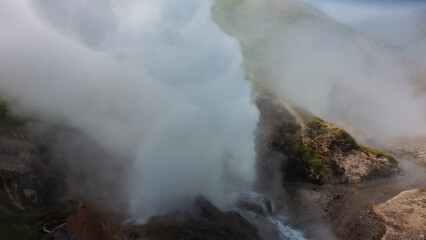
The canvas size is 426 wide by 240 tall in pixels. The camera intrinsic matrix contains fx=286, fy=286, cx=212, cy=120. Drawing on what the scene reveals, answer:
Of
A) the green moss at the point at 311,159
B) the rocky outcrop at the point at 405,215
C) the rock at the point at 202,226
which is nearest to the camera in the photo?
the rock at the point at 202,226

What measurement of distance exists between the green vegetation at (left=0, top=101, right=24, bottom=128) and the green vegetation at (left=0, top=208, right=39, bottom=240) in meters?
7.12

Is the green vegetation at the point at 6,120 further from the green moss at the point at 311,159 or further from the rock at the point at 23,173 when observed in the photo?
the green moss at the point at 311,159

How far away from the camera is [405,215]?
20.0 m

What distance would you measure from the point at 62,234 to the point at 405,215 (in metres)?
21.6

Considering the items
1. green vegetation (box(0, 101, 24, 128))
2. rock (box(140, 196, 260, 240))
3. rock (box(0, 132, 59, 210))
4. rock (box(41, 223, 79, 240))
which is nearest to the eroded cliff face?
rock (box(140, 196, 260, 240))

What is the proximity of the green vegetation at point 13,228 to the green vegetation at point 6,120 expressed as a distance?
7124 mm

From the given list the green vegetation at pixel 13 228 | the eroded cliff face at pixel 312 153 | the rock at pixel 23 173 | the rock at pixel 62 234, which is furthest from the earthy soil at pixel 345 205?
the rock at pixel 23 173

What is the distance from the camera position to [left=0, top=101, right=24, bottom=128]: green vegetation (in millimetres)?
18266

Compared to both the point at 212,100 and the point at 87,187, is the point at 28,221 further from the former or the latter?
the point at 212,100

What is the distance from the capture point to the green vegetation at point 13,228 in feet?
40.8

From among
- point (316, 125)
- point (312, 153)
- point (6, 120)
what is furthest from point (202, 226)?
point (316, 125)

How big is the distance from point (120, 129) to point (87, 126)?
2.39 metres

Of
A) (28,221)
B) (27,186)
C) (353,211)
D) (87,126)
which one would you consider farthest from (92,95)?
(353,211)

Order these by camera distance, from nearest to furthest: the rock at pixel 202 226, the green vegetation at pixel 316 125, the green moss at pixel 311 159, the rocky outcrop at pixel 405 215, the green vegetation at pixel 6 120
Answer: the rock at pixel 202 226 → the rocky outcrop at pixel 405 215 → the green vegetation at pixel 6 120 → the green moss at pixel 311 159 → the green vegetation at pixel 316 125
